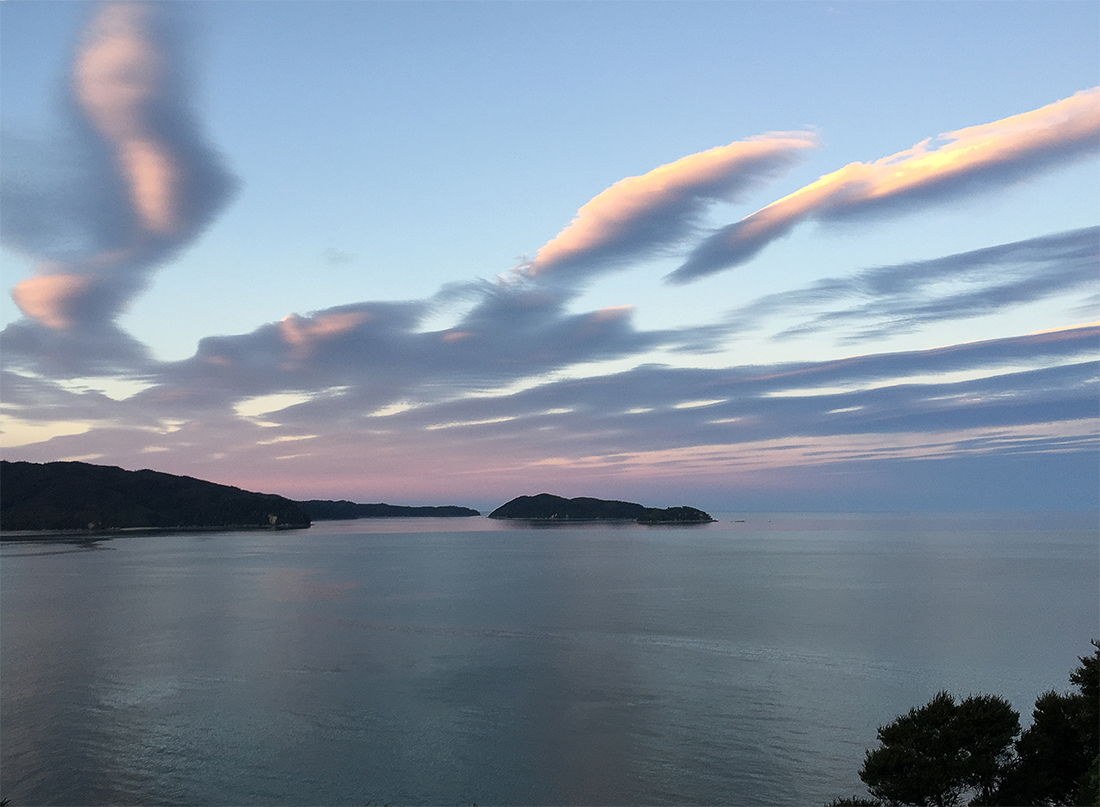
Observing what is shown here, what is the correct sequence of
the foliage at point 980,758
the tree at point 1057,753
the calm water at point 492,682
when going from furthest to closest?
the calm water at point 492,682, the tree at point 1057,753, the foliage at point 980,758

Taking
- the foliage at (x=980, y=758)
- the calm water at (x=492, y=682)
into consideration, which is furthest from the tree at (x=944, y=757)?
the calm water at (x=492, y=682)

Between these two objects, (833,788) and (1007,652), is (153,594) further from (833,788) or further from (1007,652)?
(1007,652)

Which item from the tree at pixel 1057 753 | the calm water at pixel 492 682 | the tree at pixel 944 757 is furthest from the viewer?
the calm water at pixel 492 682

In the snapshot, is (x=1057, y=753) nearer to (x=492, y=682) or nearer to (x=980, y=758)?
(x=980, y=758)

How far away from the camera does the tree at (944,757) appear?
1034 inches

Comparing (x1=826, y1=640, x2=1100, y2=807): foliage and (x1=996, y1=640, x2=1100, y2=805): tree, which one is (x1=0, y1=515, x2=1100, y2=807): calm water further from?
(x1=996, y1=640, x2=1100, y2=805): tree

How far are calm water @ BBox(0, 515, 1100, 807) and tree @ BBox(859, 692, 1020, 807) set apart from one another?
18.0 feet

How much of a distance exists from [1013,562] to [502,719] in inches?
5891

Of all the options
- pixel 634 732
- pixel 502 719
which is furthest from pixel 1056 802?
pixel 502 719

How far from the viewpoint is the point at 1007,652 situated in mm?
59906

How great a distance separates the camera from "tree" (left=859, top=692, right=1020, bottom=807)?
2627 cm

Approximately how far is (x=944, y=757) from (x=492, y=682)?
30329 mm

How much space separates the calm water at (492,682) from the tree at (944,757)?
5495 mm

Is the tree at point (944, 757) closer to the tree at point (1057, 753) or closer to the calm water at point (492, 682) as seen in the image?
the tree at point (1057, 753)
